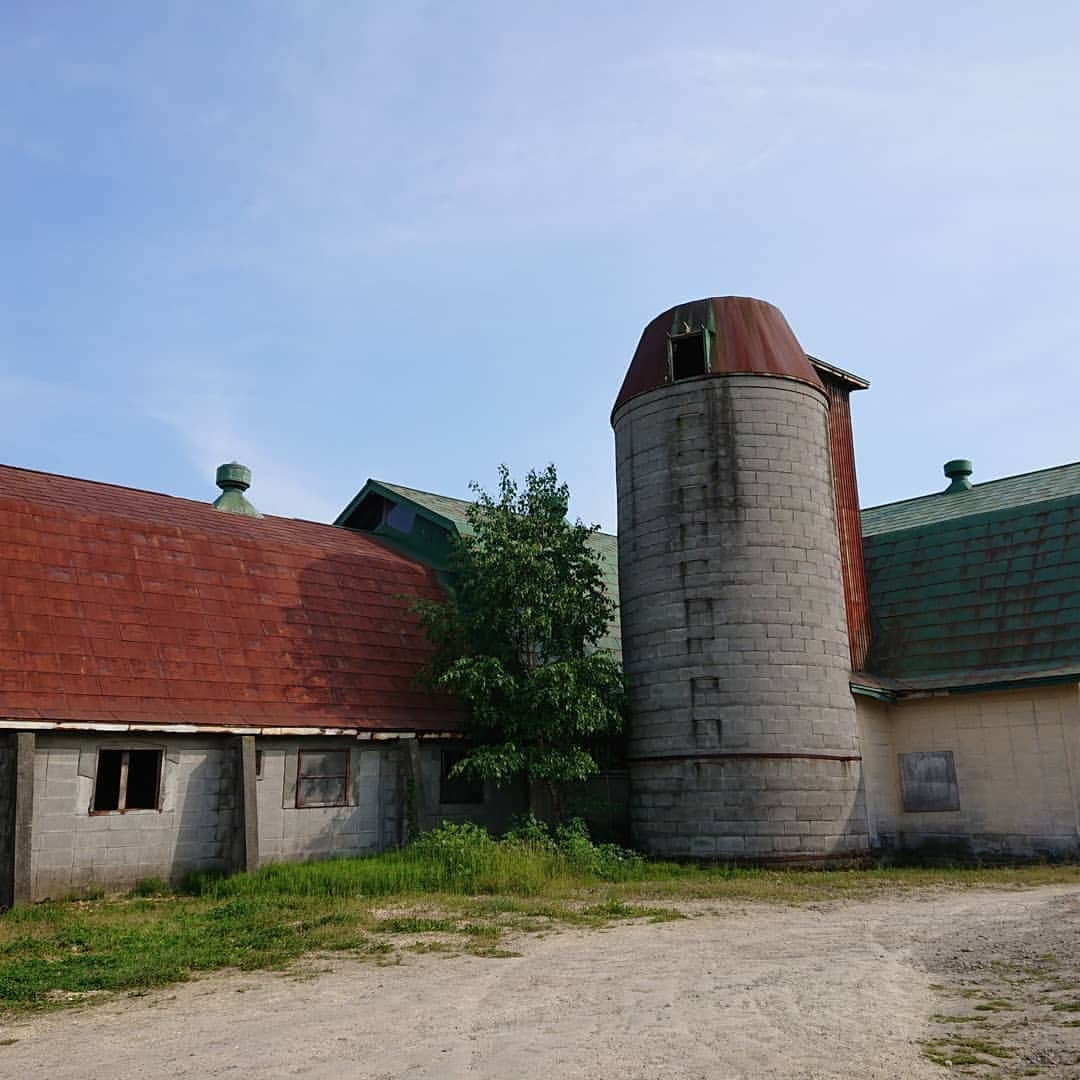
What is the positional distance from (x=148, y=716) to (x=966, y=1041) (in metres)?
12.9

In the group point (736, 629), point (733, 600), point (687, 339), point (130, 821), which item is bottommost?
point (130, 821)

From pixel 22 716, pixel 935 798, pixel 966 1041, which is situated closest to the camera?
pixel 966 1041

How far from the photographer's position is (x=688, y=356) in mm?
21328

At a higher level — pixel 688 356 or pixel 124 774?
pixel 688 356

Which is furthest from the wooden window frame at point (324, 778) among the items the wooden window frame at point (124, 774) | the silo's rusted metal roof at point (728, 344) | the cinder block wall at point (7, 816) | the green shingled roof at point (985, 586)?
the green shingled roof at point (985, 586)

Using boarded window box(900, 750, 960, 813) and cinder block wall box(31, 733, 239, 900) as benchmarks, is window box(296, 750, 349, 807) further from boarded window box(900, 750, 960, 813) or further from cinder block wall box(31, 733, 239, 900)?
boarded window box(900, 750, 960, 813)

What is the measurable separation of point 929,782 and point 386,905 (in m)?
11.9

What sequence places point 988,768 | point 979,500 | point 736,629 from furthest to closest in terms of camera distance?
1. point 979,500
2. point 988,768
3. point 736,629

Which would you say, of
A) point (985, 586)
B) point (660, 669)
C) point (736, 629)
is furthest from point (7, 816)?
point (985, 586)

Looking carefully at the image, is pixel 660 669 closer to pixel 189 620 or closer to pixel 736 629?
pixel 736 629

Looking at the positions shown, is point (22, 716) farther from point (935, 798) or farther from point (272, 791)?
point (935, 798)

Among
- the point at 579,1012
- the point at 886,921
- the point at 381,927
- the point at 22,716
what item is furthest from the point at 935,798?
the point at 22,716

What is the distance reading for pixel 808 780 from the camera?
18.7 metres

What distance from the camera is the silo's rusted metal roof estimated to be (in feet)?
67.8
